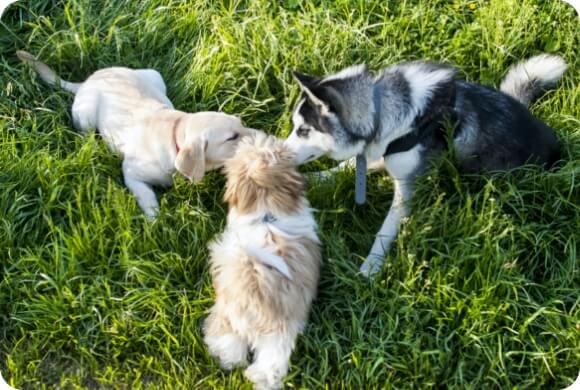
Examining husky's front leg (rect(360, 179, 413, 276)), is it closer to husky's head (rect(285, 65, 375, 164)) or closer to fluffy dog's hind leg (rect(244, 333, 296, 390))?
husky's head (rect(285, 65, 375, 164))

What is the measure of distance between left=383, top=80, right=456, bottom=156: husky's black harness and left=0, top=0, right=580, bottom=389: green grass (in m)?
0.21

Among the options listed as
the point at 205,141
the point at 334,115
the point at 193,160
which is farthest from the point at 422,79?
the point at 193,160

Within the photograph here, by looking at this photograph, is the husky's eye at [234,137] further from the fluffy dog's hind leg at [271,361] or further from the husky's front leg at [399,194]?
the fluffy dog's hind leg at [271,361]

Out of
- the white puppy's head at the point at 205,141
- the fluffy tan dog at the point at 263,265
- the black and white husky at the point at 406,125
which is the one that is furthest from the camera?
the white puppy's head at the point at 205,141

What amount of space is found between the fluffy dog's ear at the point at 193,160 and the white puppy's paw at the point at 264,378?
1.30 meters

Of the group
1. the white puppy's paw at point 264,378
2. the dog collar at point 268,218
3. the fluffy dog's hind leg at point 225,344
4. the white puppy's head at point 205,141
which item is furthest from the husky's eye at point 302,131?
the white puppy's paw at point 264,378

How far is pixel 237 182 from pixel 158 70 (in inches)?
79.2

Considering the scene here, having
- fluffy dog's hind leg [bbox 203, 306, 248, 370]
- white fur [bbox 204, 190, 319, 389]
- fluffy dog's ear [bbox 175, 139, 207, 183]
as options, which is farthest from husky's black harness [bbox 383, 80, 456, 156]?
fluffy dog's hind leg [bbox 203, 306, 248, 370]

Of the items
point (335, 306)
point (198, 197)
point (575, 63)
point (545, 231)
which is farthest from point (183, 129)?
point (575, 63)

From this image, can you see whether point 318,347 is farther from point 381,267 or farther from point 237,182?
point 237,182

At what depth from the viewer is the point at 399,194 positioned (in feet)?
13.9

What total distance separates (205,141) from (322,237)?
3.11 feet

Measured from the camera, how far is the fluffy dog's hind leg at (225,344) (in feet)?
11.9

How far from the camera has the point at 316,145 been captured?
4098mm
